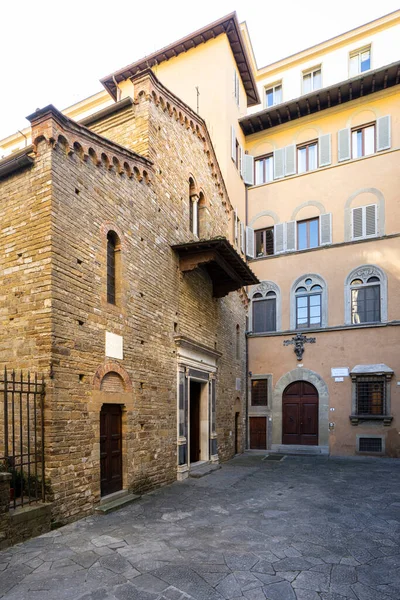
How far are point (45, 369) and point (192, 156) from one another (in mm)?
8627

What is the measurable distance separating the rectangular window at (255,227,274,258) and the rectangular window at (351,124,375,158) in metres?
4.62

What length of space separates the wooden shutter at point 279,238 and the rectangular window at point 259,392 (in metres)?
5.63

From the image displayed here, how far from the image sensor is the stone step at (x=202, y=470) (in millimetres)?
11398

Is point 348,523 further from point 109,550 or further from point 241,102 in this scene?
A: point 241,102

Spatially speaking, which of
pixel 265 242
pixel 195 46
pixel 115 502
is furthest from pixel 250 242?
pixel 115 502

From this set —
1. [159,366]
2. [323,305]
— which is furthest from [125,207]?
[323,305]

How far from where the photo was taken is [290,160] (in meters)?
19.1

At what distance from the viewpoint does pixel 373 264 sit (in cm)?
1677

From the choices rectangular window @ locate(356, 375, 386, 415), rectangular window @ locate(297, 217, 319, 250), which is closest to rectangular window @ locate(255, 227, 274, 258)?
rectangular window @ locate(297, 217, 319, 250)

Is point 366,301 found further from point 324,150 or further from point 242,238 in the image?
point 324,150

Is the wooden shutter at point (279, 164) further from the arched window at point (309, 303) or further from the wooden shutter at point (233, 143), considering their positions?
the arched window at point (309, 303)

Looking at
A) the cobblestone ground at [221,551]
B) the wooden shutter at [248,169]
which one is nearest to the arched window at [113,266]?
the cobblestone ground at [221,551]

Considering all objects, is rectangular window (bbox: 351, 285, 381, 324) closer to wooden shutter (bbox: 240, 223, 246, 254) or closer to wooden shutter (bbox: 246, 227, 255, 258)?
wooden shutter (bbox: 246, 227, 255, 258)

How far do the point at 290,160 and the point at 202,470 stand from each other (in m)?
13.6
